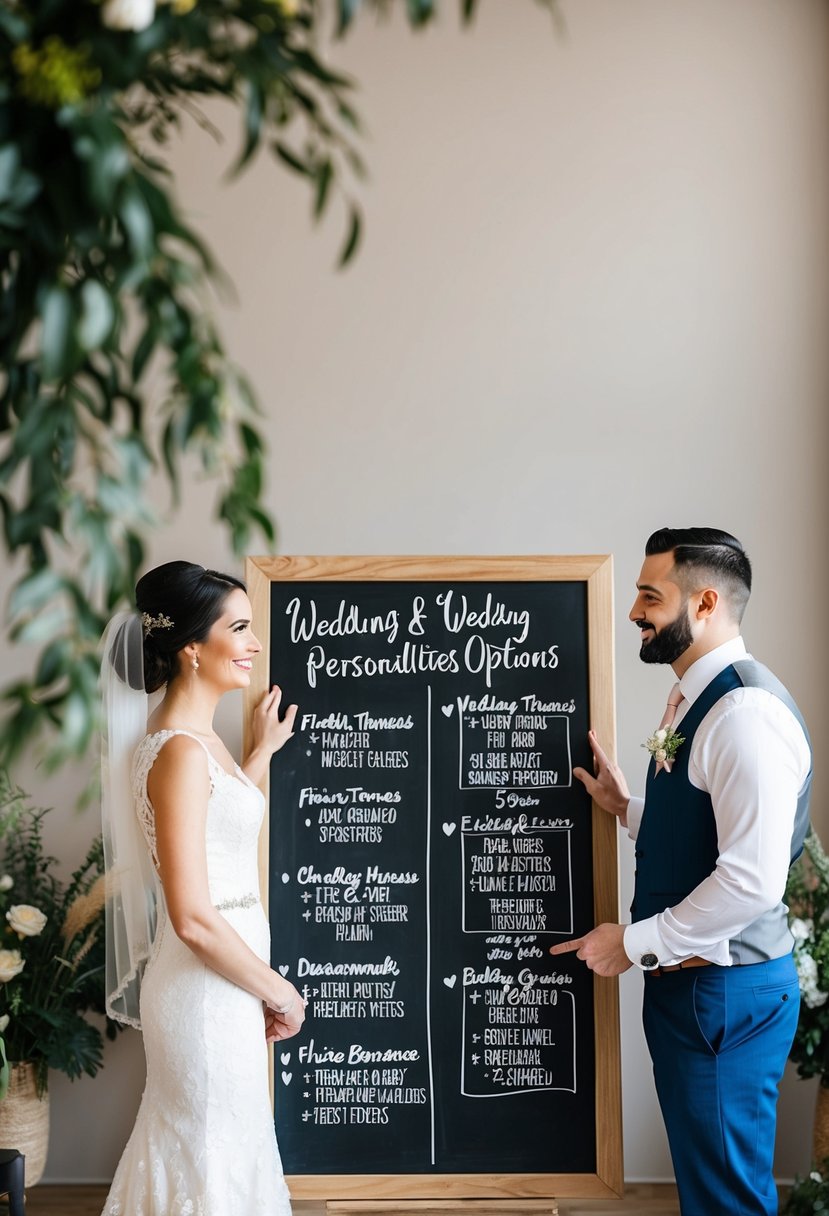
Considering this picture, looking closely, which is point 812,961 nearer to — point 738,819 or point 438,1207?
point 738,819

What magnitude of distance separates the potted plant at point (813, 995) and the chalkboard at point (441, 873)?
0.46m

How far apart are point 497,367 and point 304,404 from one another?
569mm

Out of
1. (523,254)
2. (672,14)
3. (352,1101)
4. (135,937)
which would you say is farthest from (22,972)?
(672,14)

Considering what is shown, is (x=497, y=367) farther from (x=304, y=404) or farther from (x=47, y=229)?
(x=47, y=229)

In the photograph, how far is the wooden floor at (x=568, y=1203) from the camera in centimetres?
295

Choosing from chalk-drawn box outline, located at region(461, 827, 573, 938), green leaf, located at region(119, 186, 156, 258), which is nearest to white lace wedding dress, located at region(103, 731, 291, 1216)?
chalk-drawn box outline, located at region(461, 827, 573, 938)

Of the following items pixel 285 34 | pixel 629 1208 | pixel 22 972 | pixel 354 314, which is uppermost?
pixel 354 314

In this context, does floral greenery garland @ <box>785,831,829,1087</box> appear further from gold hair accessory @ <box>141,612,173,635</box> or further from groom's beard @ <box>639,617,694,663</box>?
gold hair accessory @ <box>141,612,173,635</box>

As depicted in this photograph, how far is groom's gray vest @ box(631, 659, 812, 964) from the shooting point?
2428 millimetres

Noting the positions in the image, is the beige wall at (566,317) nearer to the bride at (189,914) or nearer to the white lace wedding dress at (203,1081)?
the bride at (189,914)

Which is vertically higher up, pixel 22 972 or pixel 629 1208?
pixel 22 972

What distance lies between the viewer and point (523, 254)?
3209 millimetres

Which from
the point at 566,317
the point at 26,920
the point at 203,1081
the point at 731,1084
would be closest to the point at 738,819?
the point at 731,1084

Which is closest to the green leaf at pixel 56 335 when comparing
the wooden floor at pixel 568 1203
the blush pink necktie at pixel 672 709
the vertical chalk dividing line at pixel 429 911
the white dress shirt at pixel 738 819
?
the white dress shirt at pixel 738 819
